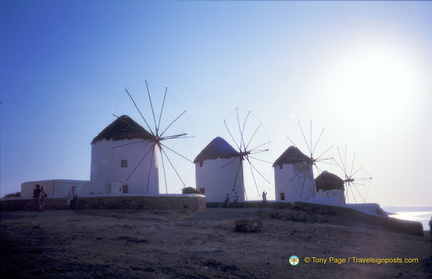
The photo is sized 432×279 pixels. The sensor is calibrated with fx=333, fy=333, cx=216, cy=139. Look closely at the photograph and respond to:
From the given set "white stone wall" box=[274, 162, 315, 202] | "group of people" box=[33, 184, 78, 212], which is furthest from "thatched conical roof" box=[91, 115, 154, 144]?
"white stone wall" box=[274, 162, 315, 202]

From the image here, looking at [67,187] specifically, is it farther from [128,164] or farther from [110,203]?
[128,164]

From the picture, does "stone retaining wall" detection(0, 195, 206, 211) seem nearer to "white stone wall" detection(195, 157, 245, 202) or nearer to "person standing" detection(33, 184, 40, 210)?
"person standing" detection(33, 184, 40, 210)

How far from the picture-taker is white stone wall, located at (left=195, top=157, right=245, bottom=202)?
2796cm

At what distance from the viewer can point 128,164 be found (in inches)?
823

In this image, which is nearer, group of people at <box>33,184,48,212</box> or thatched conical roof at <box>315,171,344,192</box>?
→ group of people at <box>33,184,48,212</box>

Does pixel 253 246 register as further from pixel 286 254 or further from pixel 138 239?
pixel 138 239

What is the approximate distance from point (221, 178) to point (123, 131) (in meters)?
10.2

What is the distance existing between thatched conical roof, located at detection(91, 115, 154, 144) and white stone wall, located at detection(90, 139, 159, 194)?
0.32 meters

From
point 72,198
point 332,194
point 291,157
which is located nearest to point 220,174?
point 291,157

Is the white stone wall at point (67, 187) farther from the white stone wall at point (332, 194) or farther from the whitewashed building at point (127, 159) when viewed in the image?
the white stone wall at point (332, 194)

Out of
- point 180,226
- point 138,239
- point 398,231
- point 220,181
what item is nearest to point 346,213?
point 398,231

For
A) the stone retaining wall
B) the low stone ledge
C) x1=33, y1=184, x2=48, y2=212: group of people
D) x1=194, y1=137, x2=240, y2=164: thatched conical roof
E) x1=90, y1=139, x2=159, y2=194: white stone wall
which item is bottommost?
the low stone ledge

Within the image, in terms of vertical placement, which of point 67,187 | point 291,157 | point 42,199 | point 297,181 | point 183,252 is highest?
point 291,157

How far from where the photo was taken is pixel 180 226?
39.8ft
